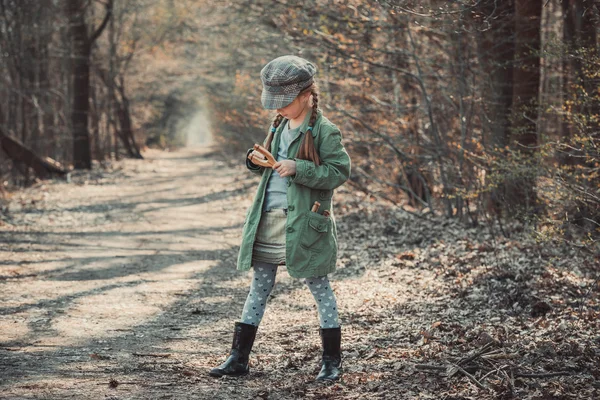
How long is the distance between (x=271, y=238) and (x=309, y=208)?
0.29m

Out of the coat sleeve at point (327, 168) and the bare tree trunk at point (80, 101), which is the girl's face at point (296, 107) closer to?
the coat sleeve at point (327, 168)

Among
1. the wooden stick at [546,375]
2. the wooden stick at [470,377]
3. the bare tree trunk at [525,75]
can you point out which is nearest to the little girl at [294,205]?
the wooden stick at [470,377]

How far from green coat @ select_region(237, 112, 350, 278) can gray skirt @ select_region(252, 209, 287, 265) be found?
0.06 meters

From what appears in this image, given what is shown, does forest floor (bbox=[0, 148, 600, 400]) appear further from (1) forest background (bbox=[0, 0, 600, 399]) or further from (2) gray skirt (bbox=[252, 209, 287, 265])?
(2) gray skirt (bbox=[252, 209, 287, 265])

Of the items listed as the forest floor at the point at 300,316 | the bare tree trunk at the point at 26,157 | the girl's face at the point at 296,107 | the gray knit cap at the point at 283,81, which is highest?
the gray knit cap at the point at 283,81

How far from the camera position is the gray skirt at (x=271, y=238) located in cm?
431

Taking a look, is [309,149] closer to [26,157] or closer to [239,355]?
[239,355]

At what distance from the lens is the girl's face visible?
14.1 feet

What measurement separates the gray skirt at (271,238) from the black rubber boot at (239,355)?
44cm

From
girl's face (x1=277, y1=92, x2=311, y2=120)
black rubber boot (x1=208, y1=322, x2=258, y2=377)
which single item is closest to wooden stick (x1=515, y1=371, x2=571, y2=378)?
black rubber boot (x1=208, y1=322, x2=258, y2=377)

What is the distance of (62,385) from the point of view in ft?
13.1

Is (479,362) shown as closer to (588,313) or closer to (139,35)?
(588,313)

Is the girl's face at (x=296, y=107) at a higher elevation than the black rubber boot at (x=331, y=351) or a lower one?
higher

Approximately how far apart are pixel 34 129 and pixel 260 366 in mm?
18232
